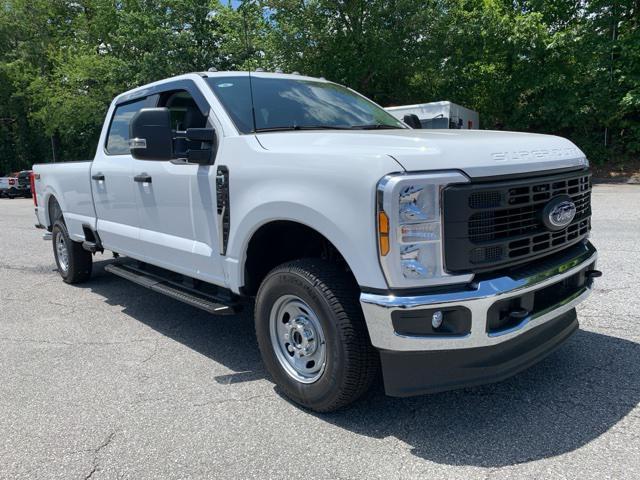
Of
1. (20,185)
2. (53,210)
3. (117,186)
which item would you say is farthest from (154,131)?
(20,185)

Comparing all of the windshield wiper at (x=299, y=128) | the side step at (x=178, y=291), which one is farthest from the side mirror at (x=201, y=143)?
the side step at (x=178, y=291)

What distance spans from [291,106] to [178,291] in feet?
5.53

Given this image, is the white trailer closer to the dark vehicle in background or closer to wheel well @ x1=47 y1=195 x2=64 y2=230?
wheel well @ x1=47 y1=195 x2=64 y2=230

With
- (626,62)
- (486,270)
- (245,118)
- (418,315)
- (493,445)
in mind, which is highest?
(626,62)

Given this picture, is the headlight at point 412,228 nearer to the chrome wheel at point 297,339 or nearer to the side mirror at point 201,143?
the chrome wheel at point 297,339

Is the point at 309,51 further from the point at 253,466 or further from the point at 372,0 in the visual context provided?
the point at 253,466

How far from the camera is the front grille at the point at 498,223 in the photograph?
105 inches

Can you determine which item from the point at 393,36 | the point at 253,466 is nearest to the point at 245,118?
the point at 253,466

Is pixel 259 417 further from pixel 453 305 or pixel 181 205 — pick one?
pixel 181 205

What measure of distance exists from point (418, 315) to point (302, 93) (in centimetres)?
242

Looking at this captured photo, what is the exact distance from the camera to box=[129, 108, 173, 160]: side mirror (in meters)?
3.69

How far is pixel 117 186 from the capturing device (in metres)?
5.10

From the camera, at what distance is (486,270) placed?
2.76m

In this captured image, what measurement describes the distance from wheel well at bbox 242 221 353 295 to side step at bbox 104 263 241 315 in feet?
0.68
